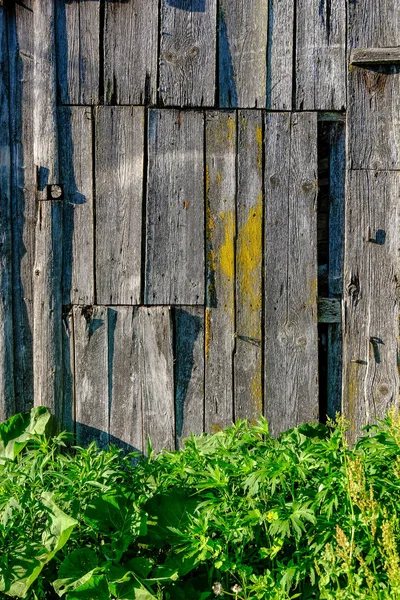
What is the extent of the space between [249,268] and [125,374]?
3.14ft

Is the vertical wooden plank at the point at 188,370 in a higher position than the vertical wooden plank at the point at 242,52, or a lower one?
lower

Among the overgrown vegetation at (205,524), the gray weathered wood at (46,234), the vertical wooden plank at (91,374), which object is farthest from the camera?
the vertical wooden plank at (91,374)

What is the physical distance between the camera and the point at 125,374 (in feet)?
12.7

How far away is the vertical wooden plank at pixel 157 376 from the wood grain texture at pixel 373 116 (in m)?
1.46

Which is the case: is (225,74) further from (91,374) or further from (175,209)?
(91,374)

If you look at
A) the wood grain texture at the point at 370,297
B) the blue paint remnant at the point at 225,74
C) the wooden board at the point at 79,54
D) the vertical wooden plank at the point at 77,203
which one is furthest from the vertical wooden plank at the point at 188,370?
the wooden board at the point at 79,54

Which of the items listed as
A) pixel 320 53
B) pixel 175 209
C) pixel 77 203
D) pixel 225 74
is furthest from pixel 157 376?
pixel 320 53

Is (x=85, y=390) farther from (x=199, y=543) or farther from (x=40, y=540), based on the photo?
(x=199, y=543)

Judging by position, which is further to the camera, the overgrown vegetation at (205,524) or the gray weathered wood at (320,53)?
the gray weathered wood at (320,53)

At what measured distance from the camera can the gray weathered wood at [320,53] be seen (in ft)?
12.5

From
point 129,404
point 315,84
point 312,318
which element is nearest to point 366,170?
point 315,84

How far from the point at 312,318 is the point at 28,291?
1677 millimetres

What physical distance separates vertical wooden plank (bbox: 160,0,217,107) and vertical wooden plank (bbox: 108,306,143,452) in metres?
1.28

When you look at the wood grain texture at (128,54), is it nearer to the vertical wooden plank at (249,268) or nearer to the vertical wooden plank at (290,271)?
the vertical wooden plank at (249,268)
